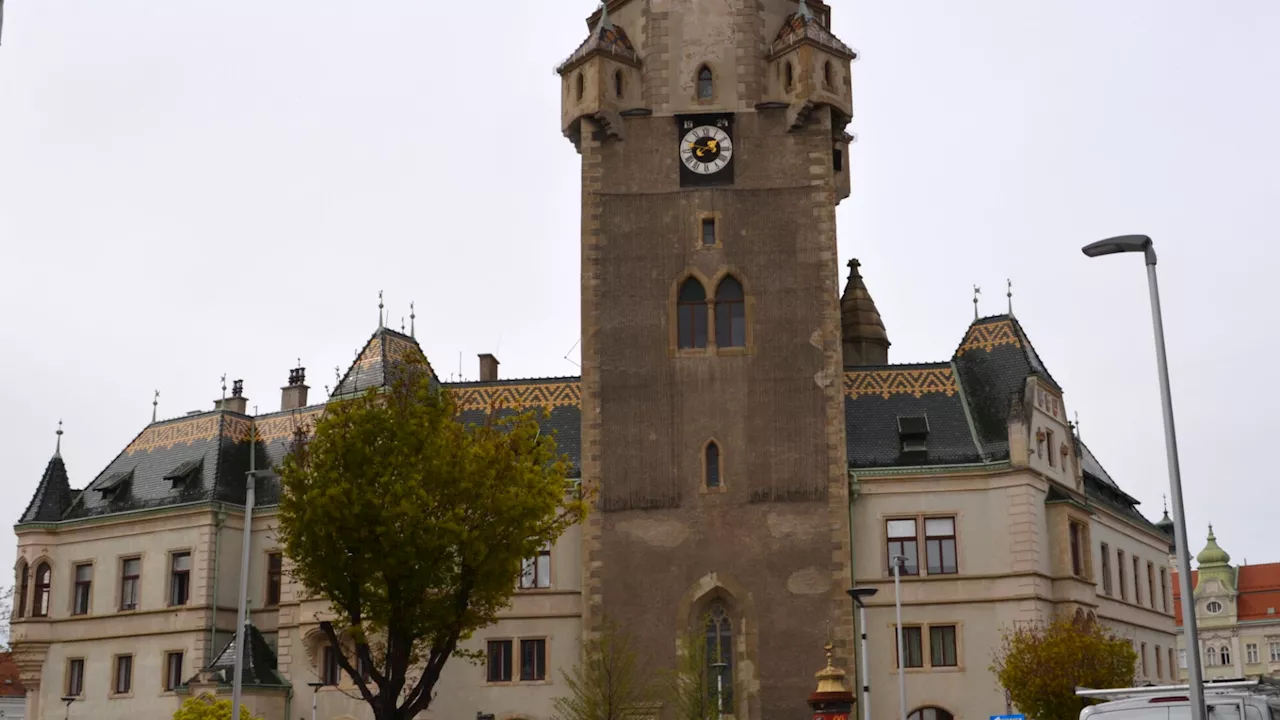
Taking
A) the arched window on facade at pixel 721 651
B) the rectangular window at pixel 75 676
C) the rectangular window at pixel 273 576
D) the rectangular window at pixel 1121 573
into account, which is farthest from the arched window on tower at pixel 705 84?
the rectangular window at pixel 75 676

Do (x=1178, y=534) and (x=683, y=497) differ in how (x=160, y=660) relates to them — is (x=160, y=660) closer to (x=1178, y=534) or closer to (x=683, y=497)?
(x=683, y=497)

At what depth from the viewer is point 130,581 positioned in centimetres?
6381

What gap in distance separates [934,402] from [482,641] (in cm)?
1778

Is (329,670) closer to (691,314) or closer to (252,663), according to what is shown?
(252,663)

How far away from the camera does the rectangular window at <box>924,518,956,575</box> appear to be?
55031mm

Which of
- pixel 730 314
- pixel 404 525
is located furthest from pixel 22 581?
pixel 404 525

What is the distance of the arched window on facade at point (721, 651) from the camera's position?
174ft

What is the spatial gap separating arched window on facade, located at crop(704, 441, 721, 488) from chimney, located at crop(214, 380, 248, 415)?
25.8 metres

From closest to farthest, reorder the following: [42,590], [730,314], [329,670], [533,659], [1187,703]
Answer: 1. [1187,703]
2. [730,314]
3. [533,659]
4. [329,670]
5. [42,590]

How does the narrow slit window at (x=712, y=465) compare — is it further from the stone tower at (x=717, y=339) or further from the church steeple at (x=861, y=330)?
the church steeple at (x=861, y=330)

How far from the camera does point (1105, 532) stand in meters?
62.0

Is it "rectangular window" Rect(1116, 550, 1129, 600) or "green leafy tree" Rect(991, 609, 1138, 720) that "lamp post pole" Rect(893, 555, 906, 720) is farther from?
"rectangular window" Rect(1116, 550, 1129, 600)

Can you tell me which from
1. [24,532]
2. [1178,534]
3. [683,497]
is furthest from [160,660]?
[1178,534]

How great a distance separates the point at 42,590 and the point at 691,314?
2893cm
